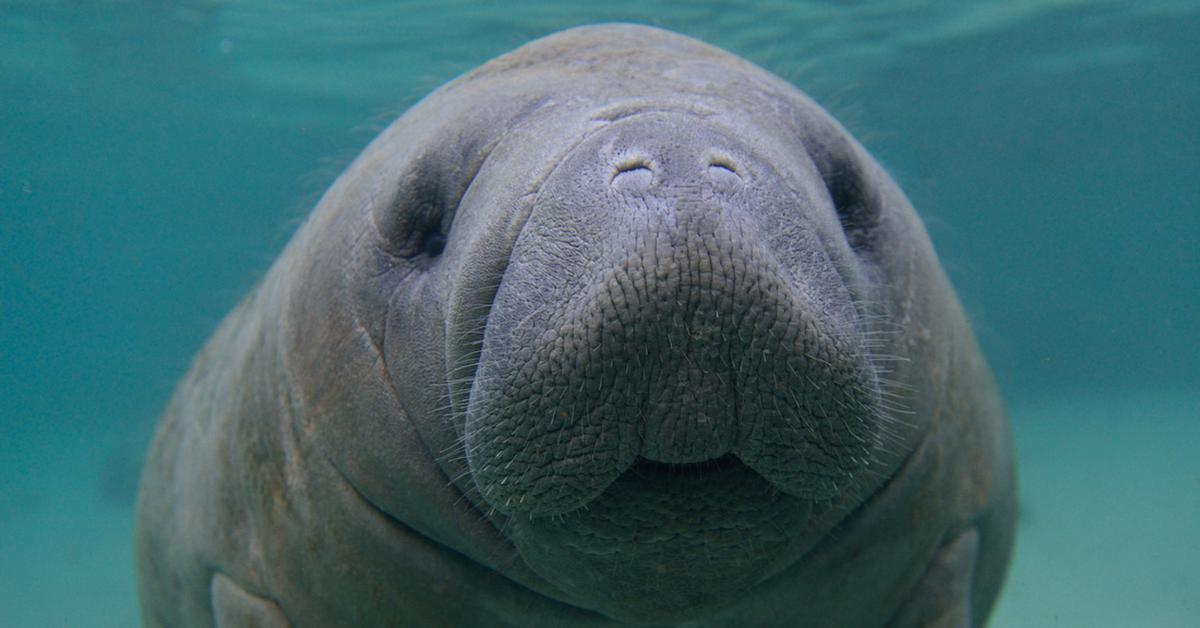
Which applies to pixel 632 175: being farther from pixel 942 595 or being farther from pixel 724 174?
pixel 942 595

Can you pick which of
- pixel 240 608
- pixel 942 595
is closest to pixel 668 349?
pixel 942 595

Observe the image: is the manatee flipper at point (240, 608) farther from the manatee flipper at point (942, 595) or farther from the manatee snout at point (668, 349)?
the manatee flipper at point (942, 595)

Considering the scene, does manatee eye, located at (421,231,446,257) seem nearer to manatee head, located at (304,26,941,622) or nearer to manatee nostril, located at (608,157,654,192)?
manatee head, located at (304,26,941,622)

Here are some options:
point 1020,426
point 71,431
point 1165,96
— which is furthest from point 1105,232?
point 71,431

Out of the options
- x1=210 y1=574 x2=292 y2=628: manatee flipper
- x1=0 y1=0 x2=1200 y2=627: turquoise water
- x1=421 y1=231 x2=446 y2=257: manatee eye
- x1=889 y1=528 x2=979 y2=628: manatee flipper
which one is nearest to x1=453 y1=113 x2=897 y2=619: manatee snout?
x1=421 y1=231 x2=446 y2=257: manatee eye

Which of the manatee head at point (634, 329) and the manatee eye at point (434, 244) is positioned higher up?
the manatee eye at point (434, 244)

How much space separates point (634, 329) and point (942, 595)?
69.3 inches

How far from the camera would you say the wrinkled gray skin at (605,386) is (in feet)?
5.64

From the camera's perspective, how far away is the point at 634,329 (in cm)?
165

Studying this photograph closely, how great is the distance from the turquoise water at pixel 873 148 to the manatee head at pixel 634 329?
1.32 m

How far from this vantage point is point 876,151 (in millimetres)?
4293

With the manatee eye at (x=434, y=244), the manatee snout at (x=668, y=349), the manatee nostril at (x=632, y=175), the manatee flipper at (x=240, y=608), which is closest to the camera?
the manatee snout at (x=668, y=349)

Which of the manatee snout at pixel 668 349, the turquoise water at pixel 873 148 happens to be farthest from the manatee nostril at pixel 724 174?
the turquoise water at pixel 873 148

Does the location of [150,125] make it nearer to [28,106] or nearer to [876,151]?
[28,106]
